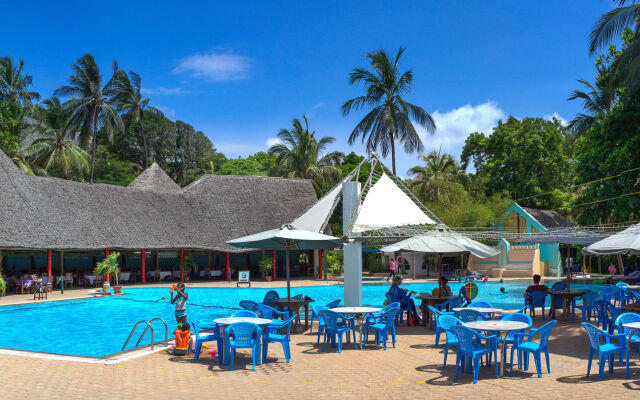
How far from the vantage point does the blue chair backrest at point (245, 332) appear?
8.24 meters

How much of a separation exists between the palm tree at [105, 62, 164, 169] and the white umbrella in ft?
121

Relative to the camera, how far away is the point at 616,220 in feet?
78.5

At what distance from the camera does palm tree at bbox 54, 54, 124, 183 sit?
137ft

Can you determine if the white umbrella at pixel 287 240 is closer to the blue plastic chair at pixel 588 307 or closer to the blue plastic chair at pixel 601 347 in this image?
the blue plastic chair at pixel 588 307

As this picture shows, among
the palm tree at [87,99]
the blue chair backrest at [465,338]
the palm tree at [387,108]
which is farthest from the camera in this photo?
the palm tree at [87,99]

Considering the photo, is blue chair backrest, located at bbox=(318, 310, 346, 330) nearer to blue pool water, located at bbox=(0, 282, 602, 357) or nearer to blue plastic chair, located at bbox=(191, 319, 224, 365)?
blue plastic chair, located at bbox=(191, 319, 224, 365)

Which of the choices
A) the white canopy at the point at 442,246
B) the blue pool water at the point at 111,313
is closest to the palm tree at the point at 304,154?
the blue pool water at the point at 111,313

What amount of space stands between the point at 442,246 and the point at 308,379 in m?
5.25

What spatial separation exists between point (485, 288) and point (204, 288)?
13759 millimetres

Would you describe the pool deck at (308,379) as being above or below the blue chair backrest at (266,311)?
below

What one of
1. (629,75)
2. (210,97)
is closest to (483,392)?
(629,75)

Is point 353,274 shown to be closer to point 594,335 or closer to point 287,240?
point 287,240

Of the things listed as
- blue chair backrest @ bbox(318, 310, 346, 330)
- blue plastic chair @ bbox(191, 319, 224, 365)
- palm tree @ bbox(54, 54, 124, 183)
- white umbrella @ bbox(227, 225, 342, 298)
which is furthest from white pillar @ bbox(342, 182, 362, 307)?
palm tree @ bbox(54, 54, 124, 183)

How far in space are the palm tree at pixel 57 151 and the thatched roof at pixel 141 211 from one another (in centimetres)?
853
